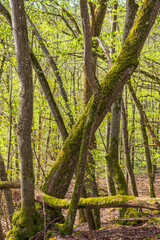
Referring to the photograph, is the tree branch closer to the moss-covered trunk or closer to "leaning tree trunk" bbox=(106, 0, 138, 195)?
the moss-covered trunk

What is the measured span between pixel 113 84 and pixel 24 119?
6.12 feet

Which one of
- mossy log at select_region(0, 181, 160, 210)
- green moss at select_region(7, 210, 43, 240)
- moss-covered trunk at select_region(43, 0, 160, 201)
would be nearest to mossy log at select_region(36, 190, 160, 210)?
mossy log at select_region(0, 181, 160, 210)

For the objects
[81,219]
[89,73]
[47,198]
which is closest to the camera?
[89,73]

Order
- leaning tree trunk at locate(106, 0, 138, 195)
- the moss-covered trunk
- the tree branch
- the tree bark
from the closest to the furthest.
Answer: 1. the tree branch
2. the tree bark
3. the moss-covered trunk
4. leaning tree trunk at locate(106, 0, 138, 195)

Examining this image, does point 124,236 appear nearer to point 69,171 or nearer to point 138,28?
point 69,171

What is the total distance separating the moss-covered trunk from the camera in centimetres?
410

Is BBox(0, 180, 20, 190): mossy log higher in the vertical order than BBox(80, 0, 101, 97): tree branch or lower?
lower

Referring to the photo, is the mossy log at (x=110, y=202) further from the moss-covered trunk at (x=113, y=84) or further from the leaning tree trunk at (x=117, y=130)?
the leaning tree trunk at (x=117, y=130)

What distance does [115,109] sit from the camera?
569cm

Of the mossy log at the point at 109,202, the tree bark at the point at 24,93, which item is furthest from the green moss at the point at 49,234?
the tree bark at the point at 24,93

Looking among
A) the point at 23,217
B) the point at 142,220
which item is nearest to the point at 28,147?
the point at 23,217

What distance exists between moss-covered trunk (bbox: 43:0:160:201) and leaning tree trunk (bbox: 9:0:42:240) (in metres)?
0.79

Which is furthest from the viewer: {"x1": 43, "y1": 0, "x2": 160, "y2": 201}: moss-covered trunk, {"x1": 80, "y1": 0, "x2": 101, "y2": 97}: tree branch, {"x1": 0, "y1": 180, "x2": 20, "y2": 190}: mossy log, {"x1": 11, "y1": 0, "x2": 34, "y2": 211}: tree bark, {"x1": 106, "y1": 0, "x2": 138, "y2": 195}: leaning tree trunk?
{"x1": 106, "y1": 0, "x2": 138, "y2": 195}: leaning tree trunk

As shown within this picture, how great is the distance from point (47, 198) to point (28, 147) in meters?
1.29
